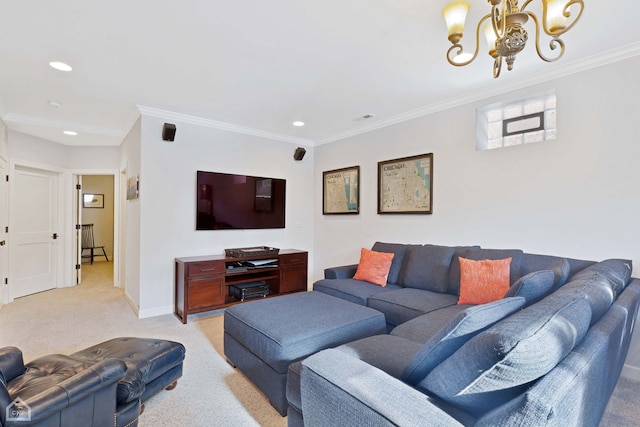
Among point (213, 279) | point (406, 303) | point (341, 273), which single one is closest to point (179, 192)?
point (213, 279)

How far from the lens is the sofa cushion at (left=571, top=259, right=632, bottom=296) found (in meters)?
1.71

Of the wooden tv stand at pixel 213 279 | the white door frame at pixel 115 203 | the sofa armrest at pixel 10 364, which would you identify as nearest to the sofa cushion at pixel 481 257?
the wooden tv stand at pixel 213 279

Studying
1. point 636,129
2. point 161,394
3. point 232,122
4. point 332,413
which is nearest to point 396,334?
point 332,413

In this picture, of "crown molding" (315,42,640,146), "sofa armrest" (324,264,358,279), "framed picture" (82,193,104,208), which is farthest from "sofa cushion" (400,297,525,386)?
"framed picture" (82,193,104,208)

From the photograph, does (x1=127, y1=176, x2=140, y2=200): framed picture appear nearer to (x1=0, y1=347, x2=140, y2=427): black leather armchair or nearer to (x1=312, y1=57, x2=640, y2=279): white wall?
(x1=0, y1=347, x2=140, y2=427): black leather armchair

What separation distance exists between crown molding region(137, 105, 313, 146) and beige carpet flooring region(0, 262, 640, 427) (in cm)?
241

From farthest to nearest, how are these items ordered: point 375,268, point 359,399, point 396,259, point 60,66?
point 396,259 → point 375,268 → point 60,66 → point 359,399

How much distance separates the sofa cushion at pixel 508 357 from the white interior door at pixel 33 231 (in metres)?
Result: 5.76

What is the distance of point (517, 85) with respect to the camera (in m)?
2.90

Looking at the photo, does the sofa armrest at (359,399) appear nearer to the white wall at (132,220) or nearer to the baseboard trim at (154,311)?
the baseboard trim at (154,311)

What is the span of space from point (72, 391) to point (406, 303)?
219cm

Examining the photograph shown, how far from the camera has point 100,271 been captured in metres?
6.55

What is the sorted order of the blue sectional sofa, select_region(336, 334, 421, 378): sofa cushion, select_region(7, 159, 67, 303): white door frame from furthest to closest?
select_region(7, 159, 67, 303): white door frame → select_region(336, 334, 421, 378): sofa cushion → the blue sectional sofa

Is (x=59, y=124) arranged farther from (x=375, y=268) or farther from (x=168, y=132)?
(x=375, y=268)
